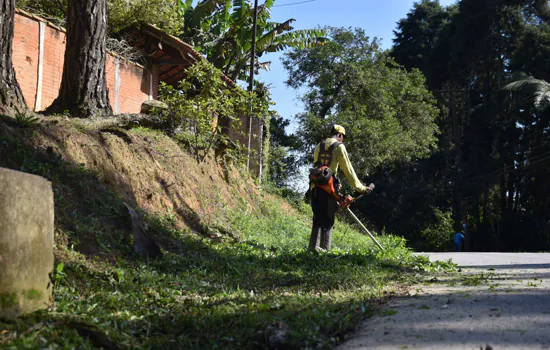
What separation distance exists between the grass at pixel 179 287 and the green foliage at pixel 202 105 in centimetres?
351

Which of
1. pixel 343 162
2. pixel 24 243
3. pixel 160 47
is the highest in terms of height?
pixel 160 47

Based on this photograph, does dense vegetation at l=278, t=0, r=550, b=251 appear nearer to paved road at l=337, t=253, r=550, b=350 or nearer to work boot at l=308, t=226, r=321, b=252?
work boot at l=308, t=226, r=321, b=252

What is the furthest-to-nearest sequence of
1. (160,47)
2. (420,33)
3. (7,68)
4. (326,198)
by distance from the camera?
(420,33)
(160,47)
(326,198)
(7,68)

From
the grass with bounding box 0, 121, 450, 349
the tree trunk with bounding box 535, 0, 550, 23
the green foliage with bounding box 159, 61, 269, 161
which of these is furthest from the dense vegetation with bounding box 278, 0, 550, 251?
the grass with bounding box 0, 121, 450, 349

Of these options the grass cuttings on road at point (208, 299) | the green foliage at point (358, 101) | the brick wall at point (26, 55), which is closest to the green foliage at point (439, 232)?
the green foliage at point (358, 101)

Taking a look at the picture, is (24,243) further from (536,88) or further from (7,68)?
(536,88)

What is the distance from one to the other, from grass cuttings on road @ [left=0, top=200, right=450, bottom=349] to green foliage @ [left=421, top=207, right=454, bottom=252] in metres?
35.6

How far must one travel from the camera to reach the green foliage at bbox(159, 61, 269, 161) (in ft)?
41.4

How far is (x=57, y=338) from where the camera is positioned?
10.9 feet

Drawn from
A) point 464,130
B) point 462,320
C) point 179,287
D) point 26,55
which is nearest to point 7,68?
point 179,287

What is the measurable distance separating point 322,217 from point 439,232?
35670 mm

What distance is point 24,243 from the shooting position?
3.64 meters

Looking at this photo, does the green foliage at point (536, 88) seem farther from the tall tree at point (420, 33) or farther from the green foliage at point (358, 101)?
the tall tree at point (420, 33)

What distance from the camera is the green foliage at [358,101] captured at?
3262 cm
